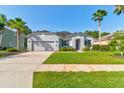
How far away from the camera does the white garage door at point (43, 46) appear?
36.8 meters

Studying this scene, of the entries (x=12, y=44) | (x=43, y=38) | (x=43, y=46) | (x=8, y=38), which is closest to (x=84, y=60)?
(x=43, y=46)

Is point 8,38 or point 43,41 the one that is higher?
point 8,38

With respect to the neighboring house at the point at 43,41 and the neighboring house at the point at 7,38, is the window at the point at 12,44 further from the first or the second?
the neighboring house at the point at 43,41

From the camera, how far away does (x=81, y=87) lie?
6.38 meters

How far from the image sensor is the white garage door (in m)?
36.8

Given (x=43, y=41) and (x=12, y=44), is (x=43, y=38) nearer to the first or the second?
(x=43, y=41)

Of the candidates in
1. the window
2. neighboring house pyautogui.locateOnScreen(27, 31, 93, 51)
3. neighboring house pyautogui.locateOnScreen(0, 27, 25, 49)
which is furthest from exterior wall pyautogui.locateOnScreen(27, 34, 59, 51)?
the window

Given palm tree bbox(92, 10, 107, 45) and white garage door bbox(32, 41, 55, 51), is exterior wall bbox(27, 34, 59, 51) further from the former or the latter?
palm tree bbox(92, 10, 107, 45)

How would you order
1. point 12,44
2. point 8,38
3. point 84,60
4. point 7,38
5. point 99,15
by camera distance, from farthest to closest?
point 12,44 → point 8,38 → point 7,38 → point 99,15 → point 84,60

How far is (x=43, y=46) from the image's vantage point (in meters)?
37.1

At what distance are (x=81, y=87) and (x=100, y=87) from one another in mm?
581
